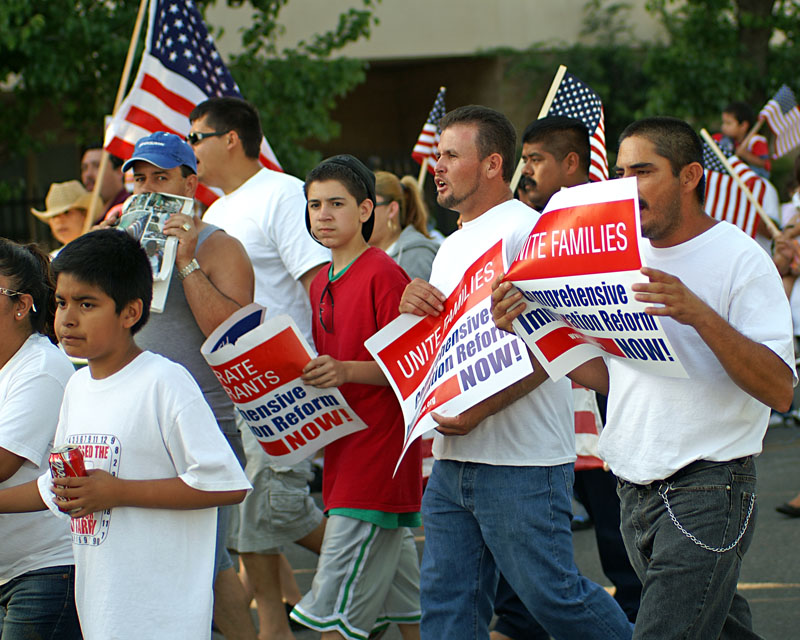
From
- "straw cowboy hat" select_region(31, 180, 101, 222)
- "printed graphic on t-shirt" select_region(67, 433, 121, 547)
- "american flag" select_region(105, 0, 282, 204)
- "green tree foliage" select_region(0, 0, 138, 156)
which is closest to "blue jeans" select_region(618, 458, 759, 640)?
"printed graphic on t-shirt" select_region(67, 433, 121, 547)

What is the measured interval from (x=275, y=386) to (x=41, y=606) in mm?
1154

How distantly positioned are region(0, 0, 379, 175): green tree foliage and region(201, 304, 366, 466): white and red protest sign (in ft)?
25.1

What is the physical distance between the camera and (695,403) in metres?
3.21

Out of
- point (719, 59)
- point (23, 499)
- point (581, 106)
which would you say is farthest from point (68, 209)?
point (719, 59)

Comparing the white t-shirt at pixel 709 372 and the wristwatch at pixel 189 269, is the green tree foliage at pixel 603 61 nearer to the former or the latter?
the wristwatch at pixel 189 269

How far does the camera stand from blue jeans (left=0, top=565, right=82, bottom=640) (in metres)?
3.46

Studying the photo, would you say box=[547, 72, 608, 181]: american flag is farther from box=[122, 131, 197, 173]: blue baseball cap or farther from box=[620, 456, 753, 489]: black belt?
box=[620, 456, 753, 489]: black belt

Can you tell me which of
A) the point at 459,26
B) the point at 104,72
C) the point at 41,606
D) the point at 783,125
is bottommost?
the point at 41,606

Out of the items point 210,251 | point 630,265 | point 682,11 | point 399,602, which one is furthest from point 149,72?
point 682,11

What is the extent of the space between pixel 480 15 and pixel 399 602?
1868 centimetres

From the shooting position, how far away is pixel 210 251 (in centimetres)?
438

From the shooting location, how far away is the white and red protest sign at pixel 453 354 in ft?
11.8

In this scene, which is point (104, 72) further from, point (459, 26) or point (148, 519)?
point (459, 26)

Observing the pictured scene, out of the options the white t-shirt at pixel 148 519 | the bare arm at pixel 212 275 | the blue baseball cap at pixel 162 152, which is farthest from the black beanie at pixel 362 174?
the white t-shirt at pixel 148 519
